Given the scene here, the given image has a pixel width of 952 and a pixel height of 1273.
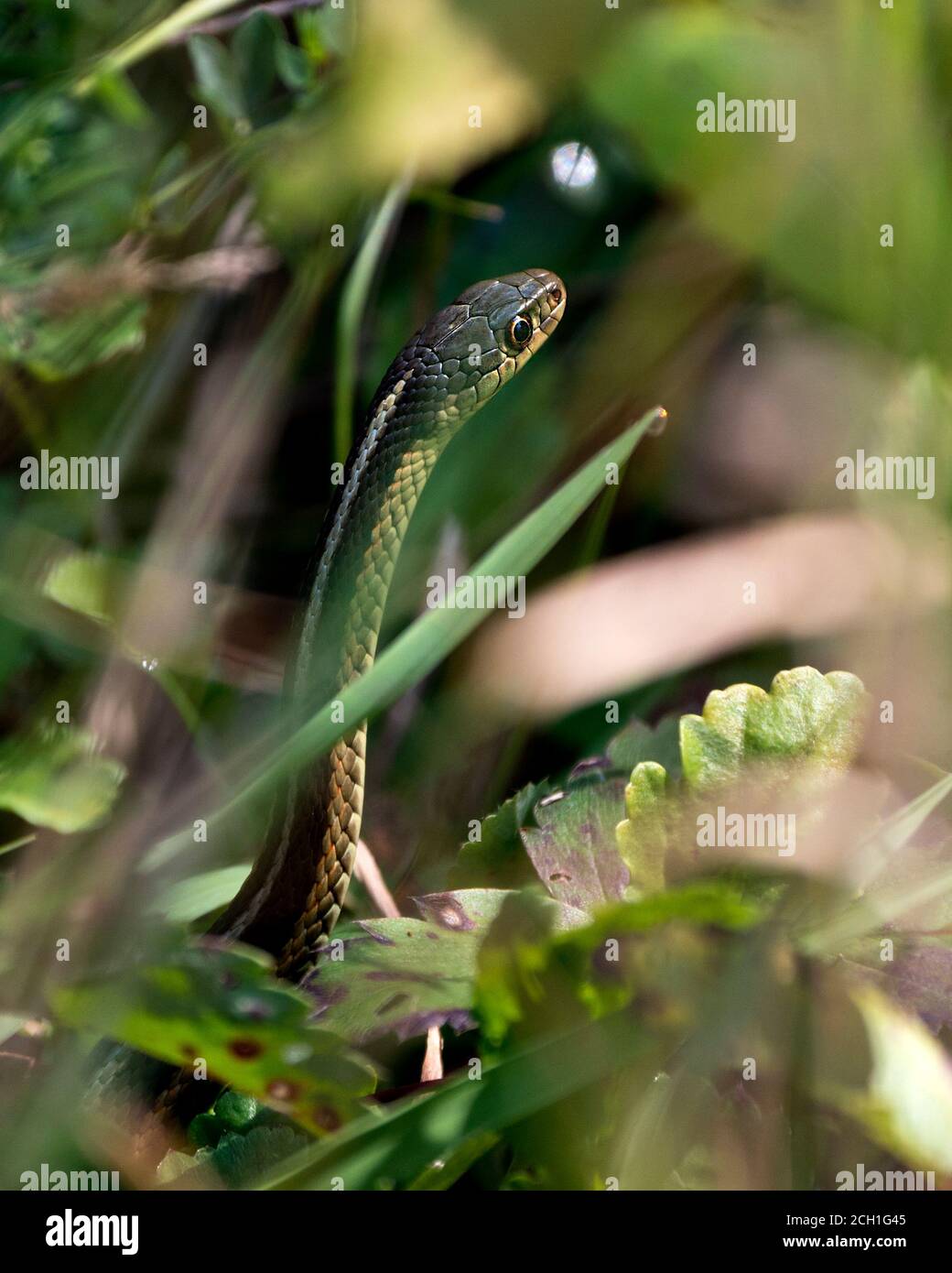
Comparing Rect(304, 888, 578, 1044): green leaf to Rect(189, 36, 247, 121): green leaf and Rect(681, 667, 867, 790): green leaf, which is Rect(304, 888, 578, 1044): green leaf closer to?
Rect(681, 667, 867, 790): green leaf

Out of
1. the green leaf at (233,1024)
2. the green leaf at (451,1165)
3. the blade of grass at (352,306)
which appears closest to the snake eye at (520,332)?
the blade of grass at (352,306)

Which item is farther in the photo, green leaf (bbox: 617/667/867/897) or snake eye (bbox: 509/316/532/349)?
snake eye (bbox: 509/316/532/349)

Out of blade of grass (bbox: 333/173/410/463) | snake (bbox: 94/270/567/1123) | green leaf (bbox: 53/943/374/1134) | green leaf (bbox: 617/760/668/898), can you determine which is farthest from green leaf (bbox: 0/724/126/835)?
green leaf (bbox: 617/760/668/898)

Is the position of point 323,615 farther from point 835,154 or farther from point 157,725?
point 835,154

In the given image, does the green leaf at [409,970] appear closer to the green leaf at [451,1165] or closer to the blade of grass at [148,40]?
the green leaf at [451,1165]

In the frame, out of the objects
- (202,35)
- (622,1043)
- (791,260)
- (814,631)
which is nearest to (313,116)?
(202,35)
